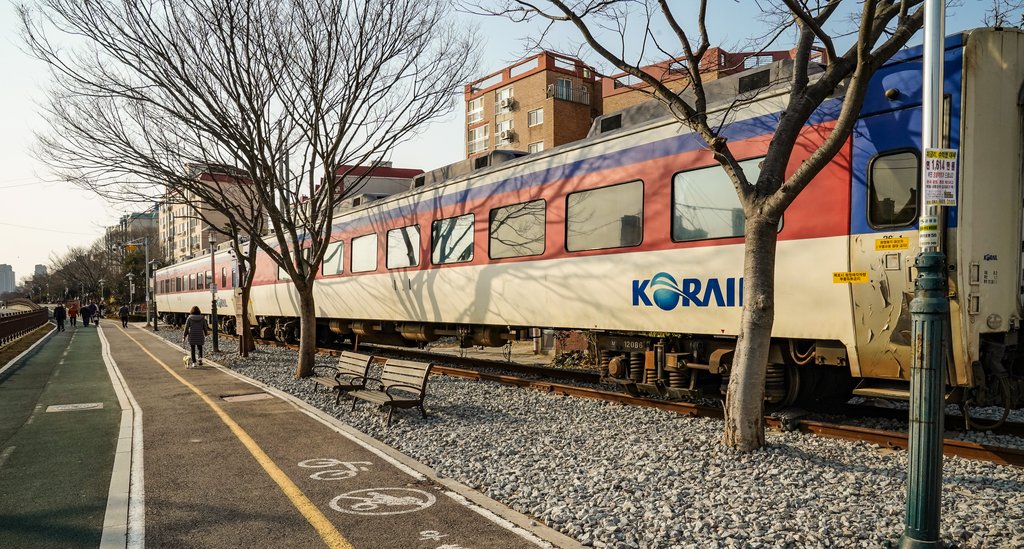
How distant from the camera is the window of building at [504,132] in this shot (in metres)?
38.6

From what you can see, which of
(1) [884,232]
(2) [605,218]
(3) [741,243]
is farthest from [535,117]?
(1) [884,232]

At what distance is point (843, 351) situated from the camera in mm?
6973

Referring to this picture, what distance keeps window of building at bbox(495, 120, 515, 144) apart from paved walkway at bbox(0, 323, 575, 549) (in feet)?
97.4

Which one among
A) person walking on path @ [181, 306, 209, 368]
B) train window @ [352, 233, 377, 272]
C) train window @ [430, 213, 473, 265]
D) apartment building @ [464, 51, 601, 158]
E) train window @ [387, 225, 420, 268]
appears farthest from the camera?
apartment building @ [464, 51, 601, 158]

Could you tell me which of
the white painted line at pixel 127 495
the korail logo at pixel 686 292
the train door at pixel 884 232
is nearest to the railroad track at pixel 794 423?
the train door at pixel 884 232

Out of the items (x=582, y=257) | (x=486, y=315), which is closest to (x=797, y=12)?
(x=582, y=257)

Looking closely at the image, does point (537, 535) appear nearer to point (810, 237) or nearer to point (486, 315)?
point (810, 237)

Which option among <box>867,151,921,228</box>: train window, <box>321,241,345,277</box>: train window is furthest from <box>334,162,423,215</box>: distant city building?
<box>867,151,921,228</box>: train window

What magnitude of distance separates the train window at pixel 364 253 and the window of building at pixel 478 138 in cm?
2687

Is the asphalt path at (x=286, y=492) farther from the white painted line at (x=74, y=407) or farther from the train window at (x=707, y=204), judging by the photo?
the train window at (x=707, y=204)

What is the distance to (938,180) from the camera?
4098 mm

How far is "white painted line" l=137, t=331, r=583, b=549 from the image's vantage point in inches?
189

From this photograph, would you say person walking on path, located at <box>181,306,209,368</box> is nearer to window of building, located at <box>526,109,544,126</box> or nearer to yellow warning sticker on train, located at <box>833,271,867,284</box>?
yellow warning sticker on train, located at <box>833,271,867,284</box>

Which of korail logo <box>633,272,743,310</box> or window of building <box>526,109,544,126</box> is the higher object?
window of building <box>526,109,544,126</box>
